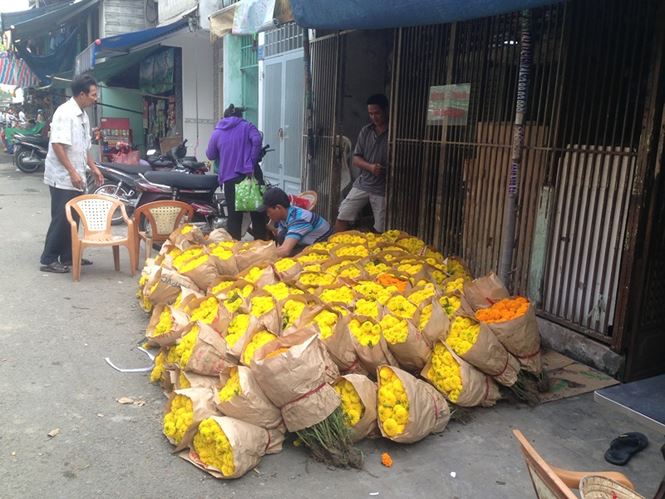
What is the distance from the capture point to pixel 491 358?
3434 millimetres

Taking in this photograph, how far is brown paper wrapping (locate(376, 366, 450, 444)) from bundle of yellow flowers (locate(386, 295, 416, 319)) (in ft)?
1.97

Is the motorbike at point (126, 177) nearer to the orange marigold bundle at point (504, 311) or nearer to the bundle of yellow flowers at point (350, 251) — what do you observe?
the bundle of yellow flowers at point (350, 251)

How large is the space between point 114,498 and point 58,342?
2.17 metres

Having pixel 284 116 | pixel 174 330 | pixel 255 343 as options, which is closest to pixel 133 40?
pixel 284 116

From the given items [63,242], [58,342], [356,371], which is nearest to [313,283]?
[356,371]

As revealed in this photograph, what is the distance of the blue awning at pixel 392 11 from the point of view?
3.36 m

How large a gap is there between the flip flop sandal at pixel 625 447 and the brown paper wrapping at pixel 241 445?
180cm

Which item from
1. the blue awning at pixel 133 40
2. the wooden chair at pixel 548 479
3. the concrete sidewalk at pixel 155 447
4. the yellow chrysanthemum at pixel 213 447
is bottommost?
the concrete sidewalk at pixel 155 447

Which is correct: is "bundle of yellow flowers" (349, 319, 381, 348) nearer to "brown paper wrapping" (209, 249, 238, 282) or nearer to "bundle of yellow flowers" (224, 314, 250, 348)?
"bundle of yellow flowers" (224, 314, 250, 348)

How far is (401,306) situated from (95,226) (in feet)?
13.2

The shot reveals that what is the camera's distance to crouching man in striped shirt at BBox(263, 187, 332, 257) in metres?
5.26

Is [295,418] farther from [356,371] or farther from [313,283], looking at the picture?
[313,283]

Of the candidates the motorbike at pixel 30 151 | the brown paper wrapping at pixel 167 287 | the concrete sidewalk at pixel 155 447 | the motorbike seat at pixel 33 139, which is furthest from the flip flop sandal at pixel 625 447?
the motorbike seat at pixel 33 139

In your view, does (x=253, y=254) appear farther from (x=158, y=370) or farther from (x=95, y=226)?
(x=95, y=226)
